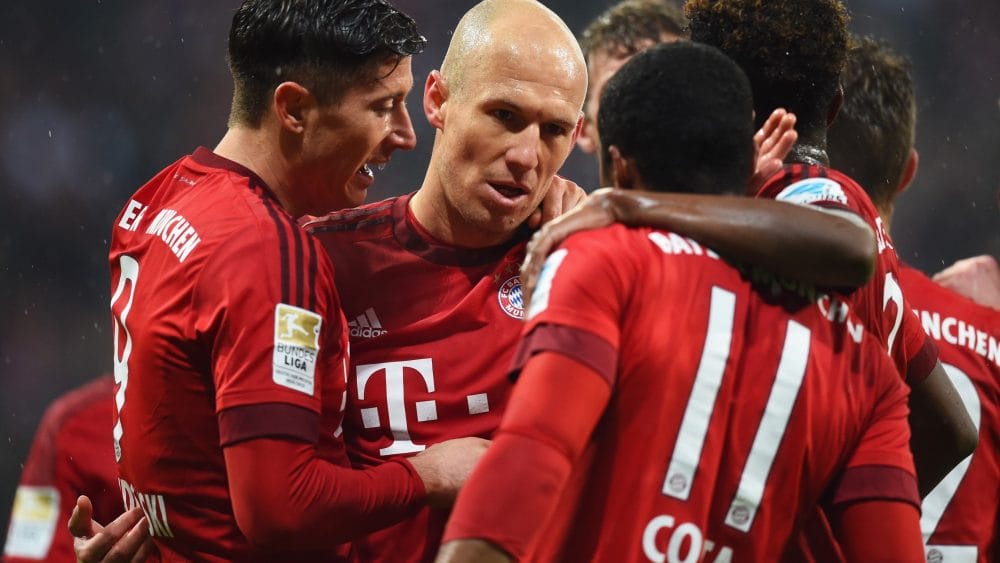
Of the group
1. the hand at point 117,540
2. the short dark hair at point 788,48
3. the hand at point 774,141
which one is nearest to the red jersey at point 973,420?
the short dark hair at point 788,48

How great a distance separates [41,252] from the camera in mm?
7254

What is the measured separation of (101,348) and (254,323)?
5.40 m

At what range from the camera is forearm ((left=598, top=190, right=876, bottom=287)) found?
2021mm

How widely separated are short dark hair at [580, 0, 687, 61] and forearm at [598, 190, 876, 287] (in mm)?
3646

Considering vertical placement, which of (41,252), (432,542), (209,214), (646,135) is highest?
(646,135)

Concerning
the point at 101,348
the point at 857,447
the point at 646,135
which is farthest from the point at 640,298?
the point at 101,348

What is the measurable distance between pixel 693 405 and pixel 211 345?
1073mm

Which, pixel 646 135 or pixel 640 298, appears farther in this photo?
pixel 646 135

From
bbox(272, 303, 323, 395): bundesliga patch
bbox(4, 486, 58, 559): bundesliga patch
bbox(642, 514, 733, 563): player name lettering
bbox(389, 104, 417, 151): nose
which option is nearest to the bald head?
bbox(389, 104, 417, 151): nose

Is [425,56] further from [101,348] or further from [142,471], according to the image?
[142,471]

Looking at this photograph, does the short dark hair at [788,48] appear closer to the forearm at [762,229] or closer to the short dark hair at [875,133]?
the short dark hair at [875,133]

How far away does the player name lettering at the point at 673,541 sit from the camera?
78.0 inches

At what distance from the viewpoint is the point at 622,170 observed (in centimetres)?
216

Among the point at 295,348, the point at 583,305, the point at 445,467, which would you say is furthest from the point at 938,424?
the point at 295,348
